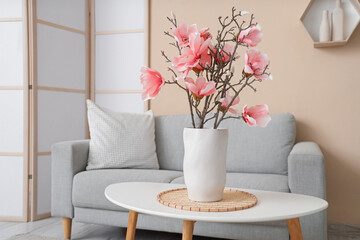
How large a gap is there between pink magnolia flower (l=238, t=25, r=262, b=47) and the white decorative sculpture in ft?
5.50

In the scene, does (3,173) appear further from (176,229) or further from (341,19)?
(341,19)

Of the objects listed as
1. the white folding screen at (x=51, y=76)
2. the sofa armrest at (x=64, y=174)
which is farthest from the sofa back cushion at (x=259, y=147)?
the white folding screen at (x=51, y=76)

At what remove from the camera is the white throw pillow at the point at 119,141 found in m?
2.52

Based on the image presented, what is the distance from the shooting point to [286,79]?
111 inches

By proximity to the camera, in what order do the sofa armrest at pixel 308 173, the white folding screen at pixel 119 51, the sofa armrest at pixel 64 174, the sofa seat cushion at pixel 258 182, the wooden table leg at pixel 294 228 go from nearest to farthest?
the wooden table leg at pixel 294 228 → the sofa armrest at pixel 308 173 → the sofa seat cushion at pixel 258 182 → the sofa armrest at pixel 64 174 → the white folding screen at pixel 119 51

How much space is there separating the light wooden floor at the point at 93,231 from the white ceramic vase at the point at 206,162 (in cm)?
127

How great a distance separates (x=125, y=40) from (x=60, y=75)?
25.7 inches

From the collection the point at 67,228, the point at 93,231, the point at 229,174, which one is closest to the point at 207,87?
the point at 229,174

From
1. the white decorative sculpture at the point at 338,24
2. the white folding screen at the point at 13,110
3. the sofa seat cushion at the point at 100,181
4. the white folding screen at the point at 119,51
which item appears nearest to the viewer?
the sofa seat cushion at the point at 100,181

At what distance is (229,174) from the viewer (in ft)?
7.71

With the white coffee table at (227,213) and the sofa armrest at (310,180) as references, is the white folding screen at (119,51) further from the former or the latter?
the white coffee table at (227,213)

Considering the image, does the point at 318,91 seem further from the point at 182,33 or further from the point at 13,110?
the point at 13,110

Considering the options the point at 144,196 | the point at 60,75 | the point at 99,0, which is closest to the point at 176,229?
the point at 144,196

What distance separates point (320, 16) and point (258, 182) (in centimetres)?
148
